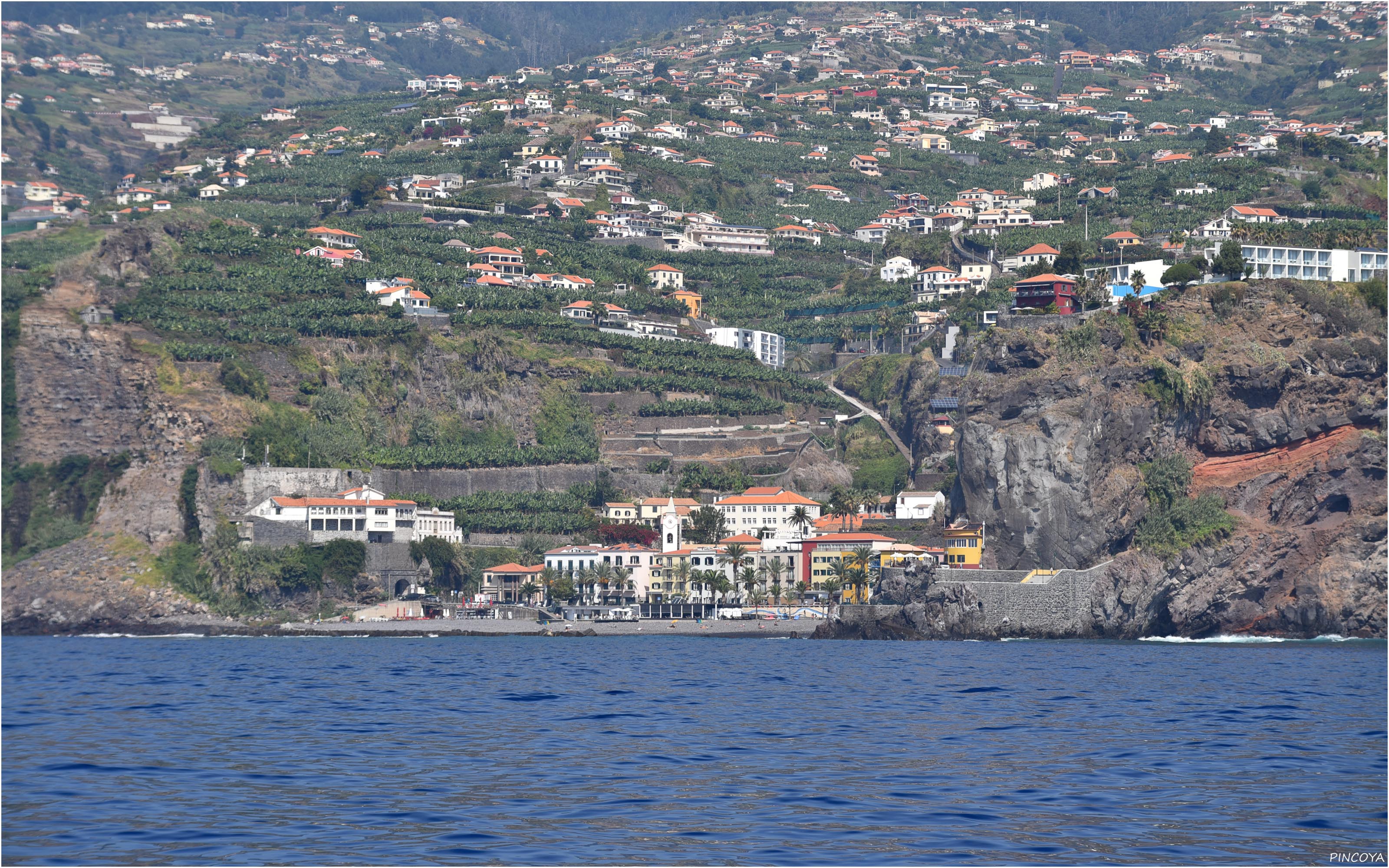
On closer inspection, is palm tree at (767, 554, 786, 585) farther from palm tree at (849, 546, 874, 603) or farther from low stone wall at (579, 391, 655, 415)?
low stone wall at (579, 391, 655, 415)

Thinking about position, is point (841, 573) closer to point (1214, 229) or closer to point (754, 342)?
point (754, 342)

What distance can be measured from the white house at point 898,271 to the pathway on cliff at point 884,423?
19327 mm

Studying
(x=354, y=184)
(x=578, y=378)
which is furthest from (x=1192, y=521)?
(x=354, y=184)

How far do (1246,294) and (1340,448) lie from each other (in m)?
11.8

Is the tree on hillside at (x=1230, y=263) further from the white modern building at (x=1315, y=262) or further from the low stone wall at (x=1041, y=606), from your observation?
the low stone wall at (x=1041, y=606)

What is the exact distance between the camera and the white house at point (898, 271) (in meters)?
140

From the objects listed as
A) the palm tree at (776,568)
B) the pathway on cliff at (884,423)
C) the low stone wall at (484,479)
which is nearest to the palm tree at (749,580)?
the palm tree at (776,568)

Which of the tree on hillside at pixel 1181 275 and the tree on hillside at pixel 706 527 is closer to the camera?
the tree on hillside at pixel 1181 275

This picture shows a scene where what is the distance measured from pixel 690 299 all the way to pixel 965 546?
52636mm

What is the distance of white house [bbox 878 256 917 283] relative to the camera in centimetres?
14038

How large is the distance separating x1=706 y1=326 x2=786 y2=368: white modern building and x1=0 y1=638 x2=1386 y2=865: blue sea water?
67.5 meters

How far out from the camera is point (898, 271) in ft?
463

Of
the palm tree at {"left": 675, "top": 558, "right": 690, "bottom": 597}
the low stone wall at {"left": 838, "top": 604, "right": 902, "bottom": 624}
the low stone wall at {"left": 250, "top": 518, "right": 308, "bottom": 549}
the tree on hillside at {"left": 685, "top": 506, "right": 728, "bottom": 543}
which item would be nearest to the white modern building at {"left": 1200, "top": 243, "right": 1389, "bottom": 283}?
the tree on hillside at {"left": 685, "top": 506, "right": 728, "bottom": 543}

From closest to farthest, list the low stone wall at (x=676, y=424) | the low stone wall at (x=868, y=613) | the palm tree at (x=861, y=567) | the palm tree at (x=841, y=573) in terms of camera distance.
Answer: the low stone wall at (x=868, y=613) < the palm tree at (x=861, y=567) < the palm tree at (x=841, y=573) < the low stone wall at (x=676, y=424)
